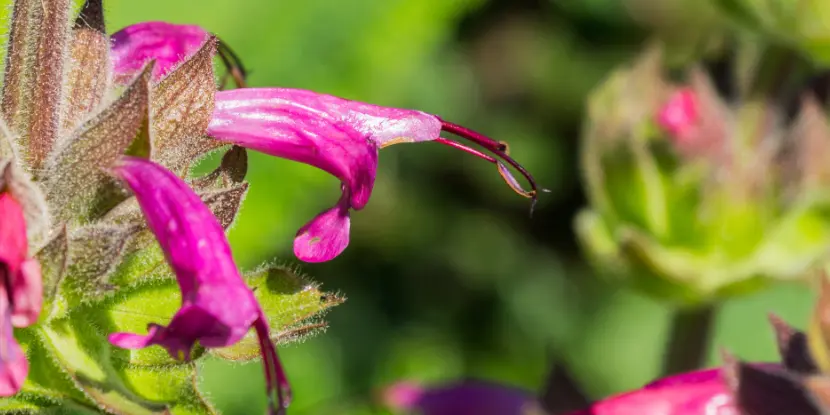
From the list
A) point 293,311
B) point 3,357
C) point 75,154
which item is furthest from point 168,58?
point 3,357

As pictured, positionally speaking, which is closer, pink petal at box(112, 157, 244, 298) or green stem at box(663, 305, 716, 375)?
pink petal at box(112, 157, 244, 298)

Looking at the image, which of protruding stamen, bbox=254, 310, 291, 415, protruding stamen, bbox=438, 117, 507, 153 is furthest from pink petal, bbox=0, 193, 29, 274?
protruding stamen, bbox=438, 117, 507, 153

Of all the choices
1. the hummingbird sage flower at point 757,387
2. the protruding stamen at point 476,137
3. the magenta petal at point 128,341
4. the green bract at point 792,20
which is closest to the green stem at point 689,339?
the green bract at point 792,20

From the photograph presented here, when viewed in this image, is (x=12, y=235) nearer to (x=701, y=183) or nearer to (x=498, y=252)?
(x=701, y=183)

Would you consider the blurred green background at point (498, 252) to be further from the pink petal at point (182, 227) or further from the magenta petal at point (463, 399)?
the pink petal at point (182, 227)

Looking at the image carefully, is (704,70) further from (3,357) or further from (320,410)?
(3,357)

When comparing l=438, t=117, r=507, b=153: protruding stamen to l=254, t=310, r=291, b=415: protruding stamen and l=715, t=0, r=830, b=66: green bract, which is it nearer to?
l=254, t=310, r=291, b=415: protruding stamen

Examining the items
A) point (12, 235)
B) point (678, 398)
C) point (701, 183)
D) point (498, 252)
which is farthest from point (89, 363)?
point (498, 252)
